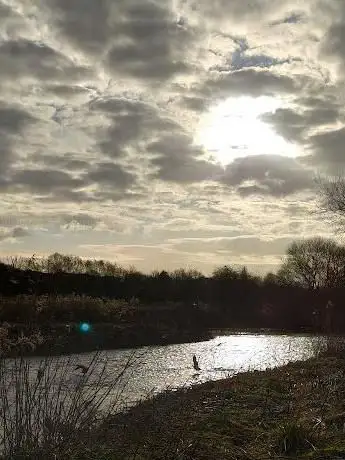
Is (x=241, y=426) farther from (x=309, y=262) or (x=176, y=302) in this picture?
(x=309, y=262)

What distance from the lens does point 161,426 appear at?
836 centimetres

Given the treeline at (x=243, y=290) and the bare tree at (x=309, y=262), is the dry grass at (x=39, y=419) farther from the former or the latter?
the bare tree at (x=309, y=262)

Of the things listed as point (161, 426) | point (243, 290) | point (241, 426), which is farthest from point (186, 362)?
point (243, 290)

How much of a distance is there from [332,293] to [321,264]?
1267 inches

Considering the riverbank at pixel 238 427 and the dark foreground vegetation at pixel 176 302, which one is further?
the dark foreground vegetation at pixel 176 302

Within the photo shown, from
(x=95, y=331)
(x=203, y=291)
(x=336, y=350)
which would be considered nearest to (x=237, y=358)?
(x=336, y=350)

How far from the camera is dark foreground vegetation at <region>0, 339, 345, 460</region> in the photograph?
6.08m

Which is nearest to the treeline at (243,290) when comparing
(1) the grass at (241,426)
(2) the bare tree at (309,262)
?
(2) the bare tree at (309,262)

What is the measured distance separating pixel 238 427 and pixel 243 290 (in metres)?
62.4

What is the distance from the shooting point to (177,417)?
31.2 feet

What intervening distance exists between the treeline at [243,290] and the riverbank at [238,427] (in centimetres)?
2788

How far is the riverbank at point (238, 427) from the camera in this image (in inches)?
268

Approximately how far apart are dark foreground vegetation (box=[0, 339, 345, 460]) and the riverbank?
1 centimetres

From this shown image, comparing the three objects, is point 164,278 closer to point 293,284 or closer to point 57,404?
point 293,284
